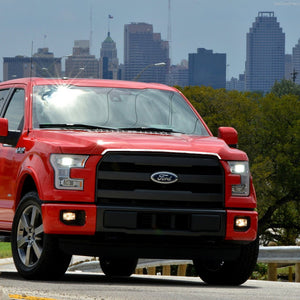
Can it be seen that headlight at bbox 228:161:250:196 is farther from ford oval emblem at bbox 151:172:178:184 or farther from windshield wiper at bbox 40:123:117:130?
windshield wiper at bbox 40:123:117:130

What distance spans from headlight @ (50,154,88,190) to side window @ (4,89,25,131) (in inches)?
56.2

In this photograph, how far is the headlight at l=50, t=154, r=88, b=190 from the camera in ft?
32.1

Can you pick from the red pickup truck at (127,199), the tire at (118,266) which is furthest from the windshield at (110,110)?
the tire at (118,266)

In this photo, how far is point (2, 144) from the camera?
37.6 feet

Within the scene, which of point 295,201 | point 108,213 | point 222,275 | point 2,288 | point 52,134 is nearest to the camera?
point 2,288

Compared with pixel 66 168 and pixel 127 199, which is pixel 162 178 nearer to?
pixel 127 199

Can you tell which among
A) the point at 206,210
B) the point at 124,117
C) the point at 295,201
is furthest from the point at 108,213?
the point at 295,201

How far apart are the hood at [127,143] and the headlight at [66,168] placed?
0.06 m

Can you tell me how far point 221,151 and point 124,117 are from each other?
1411 mm

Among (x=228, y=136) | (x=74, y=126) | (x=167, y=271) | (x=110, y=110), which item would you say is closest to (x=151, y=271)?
(x=167, y=271)

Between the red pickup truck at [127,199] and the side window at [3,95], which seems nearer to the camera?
the red pickup truck at [127,199]

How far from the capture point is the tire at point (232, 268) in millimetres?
10500

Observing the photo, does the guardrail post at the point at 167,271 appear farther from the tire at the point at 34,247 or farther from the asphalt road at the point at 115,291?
the tire at the point at 34,247

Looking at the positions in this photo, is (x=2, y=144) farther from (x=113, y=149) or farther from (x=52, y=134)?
(x=113, y=149)
